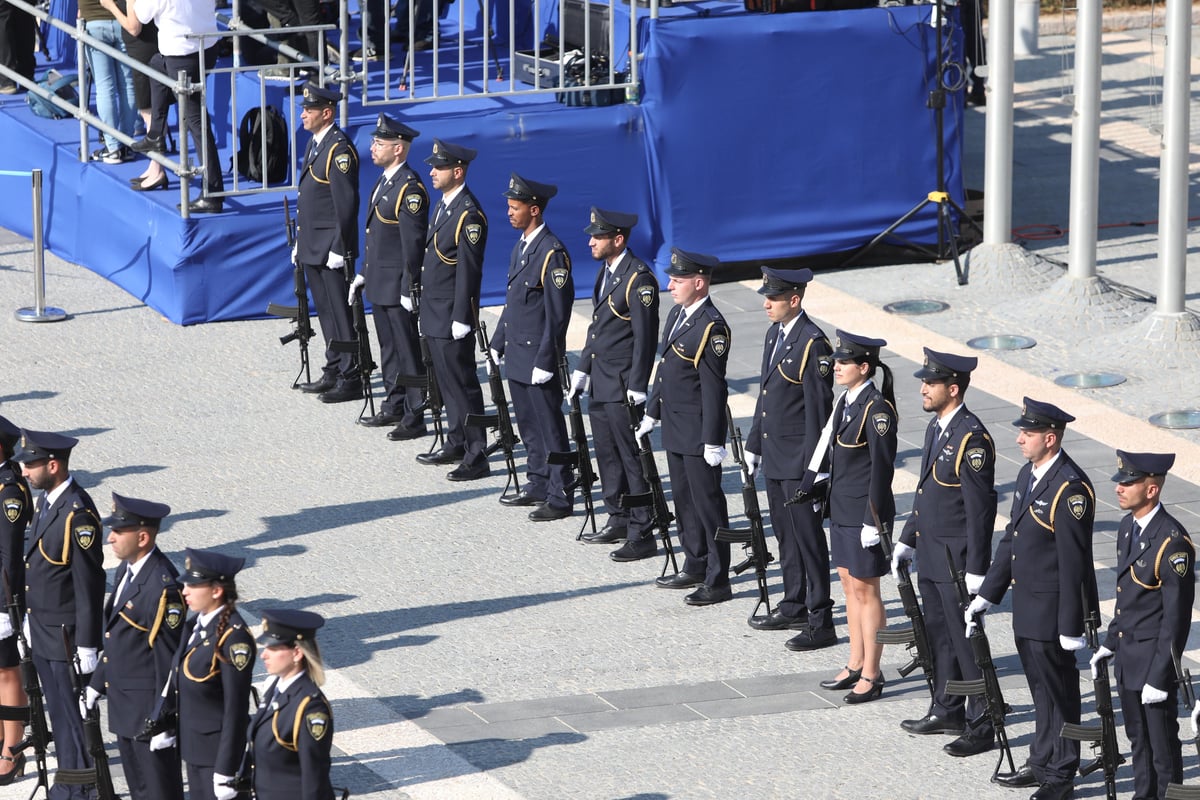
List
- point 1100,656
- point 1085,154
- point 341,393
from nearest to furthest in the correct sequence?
point 1100,656, point 341,393, point 1085,154

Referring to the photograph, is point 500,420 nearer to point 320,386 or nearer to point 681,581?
point 681,581

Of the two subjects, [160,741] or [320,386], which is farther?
[320,386]

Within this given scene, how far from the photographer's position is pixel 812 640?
1012 cm

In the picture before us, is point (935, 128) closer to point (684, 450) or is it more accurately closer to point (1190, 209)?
point (1190, 209)

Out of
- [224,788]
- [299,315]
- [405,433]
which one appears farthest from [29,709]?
[299,315]

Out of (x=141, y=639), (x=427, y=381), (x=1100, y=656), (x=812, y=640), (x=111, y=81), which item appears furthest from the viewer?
(x=111, y=81)

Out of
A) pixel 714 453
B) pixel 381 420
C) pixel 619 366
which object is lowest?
pixel 381 420

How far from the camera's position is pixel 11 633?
9.01 m

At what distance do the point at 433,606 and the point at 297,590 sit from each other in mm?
739

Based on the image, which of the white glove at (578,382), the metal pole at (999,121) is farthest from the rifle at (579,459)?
the metal pole at (999,121)

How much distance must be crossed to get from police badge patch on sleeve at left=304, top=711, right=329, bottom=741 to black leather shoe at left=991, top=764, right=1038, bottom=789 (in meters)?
3.00

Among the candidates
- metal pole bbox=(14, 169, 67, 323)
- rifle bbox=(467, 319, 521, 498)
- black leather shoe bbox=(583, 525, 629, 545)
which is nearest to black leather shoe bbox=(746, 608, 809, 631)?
black leather shoe bbox=(583, 525, 629, 545)

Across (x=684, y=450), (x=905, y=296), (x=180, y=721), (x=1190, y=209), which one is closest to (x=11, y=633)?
(x=180, y=721)

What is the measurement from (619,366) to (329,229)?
3085mm
